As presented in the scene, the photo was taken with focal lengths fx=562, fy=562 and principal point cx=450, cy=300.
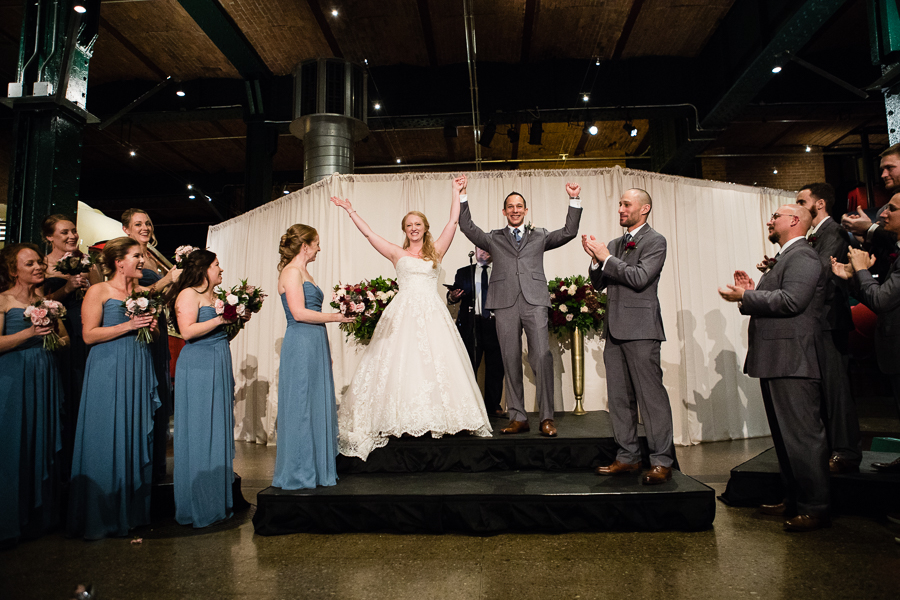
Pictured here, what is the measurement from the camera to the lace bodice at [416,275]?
4293mm

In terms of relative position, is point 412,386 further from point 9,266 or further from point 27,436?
point 9,266

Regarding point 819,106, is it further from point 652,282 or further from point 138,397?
point 138,397

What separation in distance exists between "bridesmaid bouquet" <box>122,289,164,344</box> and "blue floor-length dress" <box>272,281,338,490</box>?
0.77m

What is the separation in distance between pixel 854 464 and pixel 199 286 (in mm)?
4407

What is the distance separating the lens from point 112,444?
3.36 metres

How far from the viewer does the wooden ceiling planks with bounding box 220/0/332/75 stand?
23.4 feet

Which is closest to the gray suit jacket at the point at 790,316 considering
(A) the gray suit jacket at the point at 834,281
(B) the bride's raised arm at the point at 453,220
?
(A) the gray suit jacket at the point at 834,281

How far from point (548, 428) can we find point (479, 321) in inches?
77.4

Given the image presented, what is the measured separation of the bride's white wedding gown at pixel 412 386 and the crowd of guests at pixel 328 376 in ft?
0.04

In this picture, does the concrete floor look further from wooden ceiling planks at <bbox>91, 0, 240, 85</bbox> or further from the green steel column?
wooden ceiling planks at <bbox>91, 0, 240, 85</bbox>

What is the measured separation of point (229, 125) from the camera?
1059 centimetres

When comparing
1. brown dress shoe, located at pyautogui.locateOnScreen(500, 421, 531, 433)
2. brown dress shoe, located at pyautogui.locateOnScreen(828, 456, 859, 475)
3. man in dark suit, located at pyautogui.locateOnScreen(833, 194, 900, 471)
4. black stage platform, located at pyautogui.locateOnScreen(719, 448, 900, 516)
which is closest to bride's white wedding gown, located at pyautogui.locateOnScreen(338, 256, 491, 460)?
brown dress shoe, located at pyautogui.locateOnScreen(500, 421, 531, 433)

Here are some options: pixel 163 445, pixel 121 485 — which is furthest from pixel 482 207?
pixel 121 485

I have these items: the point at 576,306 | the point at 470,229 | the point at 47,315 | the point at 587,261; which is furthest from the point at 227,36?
the point at 576,306
